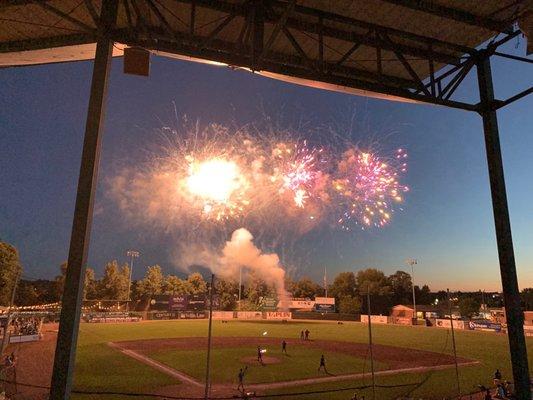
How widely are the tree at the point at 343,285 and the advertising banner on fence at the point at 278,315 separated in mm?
30949

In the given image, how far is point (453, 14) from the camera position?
9.30 m

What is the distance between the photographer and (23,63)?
11.7 m

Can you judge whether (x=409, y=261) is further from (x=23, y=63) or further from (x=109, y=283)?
(x=23, y=63)

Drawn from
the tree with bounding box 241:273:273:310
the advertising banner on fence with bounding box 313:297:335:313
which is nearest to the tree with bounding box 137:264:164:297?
the tree with bounding box 241:273:273:310

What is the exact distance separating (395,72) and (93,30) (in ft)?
27.5

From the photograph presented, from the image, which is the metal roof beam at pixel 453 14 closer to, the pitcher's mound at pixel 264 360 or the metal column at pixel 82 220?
the metal column at pixel 82 220

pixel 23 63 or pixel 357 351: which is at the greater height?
pixel 23 63

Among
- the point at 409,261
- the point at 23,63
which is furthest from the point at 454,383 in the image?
the point at 409,261

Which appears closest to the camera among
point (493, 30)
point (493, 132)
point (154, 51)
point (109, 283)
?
point (154, 51)

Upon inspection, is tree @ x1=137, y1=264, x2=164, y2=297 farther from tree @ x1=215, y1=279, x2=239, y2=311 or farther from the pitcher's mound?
the pitcher's mound

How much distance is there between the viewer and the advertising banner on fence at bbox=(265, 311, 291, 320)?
89975mm

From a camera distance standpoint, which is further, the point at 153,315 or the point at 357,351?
the point at 153,315

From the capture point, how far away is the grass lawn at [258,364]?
27.8 metres

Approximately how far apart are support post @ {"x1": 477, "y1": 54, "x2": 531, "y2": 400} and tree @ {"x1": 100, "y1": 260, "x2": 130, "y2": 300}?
106 meters
